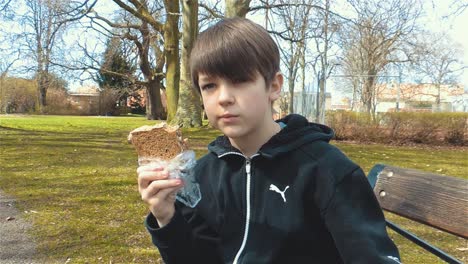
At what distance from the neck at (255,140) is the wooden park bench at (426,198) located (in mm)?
669

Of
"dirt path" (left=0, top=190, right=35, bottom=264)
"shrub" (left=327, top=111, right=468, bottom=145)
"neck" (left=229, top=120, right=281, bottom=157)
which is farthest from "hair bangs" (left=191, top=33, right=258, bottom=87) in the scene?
"shrub" (left=327, top=111, right=468, bottom=145)

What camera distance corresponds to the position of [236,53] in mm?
1500

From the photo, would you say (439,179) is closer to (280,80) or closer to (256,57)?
(280,80)

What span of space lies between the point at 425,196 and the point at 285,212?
670mm

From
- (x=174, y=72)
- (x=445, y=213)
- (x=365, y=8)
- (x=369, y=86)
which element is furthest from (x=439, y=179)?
(x=174, y=72)

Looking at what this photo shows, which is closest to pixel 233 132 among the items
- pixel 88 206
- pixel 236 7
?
pixel 88 206

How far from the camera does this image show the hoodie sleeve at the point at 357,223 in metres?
1.33

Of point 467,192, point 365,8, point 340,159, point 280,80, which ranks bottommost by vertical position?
point 467,192

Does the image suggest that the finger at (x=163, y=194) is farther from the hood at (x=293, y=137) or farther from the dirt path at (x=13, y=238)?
the dirt path at (x=13, y=238)

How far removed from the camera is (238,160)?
5.57 ft

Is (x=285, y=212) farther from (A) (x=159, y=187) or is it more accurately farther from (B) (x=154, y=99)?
(B) (x=154, y=99)

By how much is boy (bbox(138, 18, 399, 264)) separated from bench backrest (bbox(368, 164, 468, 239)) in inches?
17.4

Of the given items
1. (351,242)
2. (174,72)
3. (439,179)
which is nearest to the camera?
(351,242)

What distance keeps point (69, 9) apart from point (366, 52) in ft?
60.3
